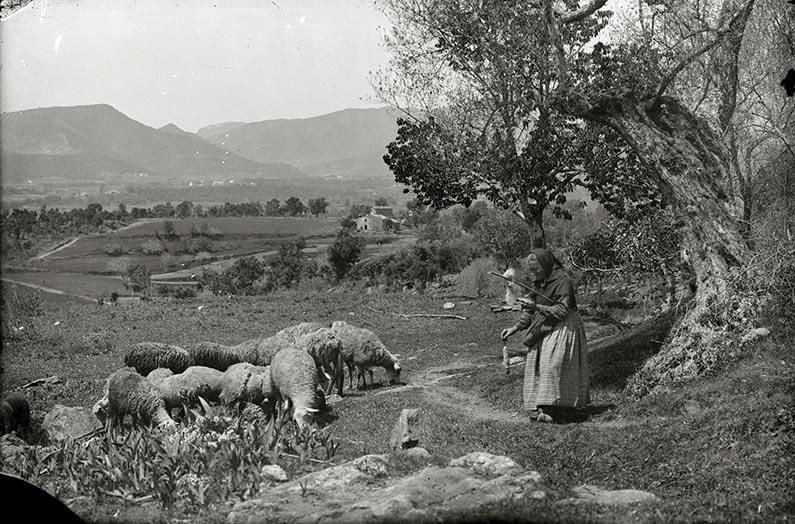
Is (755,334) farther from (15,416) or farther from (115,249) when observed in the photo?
(115,249)

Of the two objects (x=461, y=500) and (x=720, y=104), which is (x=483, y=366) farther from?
(x=461, y=500)

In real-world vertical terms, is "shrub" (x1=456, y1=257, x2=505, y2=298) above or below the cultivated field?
below

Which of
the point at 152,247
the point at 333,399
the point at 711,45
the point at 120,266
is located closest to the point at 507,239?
the point at 152,247

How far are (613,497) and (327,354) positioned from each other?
611 cm

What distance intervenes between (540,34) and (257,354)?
6372 mm

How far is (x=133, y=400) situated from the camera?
949 cm

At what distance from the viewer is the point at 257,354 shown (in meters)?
12.0

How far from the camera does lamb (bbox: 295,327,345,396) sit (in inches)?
455

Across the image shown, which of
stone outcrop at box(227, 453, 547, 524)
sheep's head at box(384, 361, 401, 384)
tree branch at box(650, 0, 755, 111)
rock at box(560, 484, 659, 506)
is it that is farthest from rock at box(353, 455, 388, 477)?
tree branch at box(650, 0, 755, 111)

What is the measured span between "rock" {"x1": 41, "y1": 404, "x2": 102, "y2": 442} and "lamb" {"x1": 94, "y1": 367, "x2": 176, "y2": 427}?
280 mm

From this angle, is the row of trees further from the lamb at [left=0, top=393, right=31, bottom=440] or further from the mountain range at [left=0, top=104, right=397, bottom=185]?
the lamb at [left=0, top=393, right=31, bottom=440]

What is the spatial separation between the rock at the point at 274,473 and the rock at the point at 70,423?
138 inches

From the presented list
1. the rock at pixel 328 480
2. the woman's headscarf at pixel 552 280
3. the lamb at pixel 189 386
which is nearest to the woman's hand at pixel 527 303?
the woman's headscarf at pixel 552 280

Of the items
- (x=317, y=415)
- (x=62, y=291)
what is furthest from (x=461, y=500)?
(x=62, y=291)
